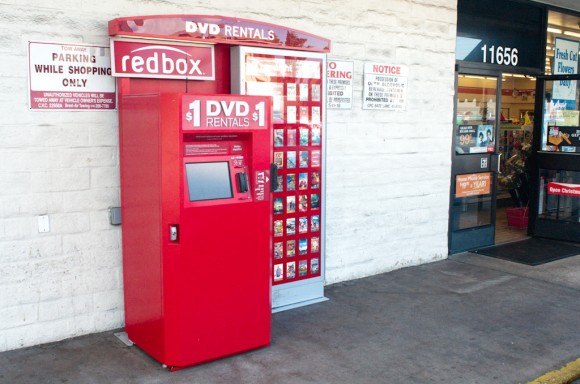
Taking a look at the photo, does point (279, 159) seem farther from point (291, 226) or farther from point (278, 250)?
point (278, 250)

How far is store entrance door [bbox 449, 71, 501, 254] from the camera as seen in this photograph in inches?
302

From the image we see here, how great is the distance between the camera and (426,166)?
7238mm

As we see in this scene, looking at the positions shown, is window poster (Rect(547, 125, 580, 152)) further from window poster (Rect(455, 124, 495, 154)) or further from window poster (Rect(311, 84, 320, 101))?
window poster (Rect(311, 84, 320, 101))

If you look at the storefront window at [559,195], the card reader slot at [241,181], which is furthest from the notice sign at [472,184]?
the card reader slot at [241,181]

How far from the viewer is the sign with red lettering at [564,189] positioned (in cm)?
836

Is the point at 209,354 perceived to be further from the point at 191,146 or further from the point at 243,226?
the point at 191,146

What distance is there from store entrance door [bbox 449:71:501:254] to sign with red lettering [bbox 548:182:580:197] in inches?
40.2

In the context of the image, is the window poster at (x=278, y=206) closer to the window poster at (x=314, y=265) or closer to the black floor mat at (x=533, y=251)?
the window poster at (x=314, y=265)

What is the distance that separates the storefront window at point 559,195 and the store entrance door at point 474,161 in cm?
101

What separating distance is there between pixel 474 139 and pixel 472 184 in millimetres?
573

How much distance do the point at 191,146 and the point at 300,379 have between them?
1.76 m

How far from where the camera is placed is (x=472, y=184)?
7887 millimetres

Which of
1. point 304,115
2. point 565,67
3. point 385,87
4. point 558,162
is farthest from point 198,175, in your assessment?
point 565,67

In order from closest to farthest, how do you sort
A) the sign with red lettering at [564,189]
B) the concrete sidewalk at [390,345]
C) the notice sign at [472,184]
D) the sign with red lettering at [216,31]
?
the concrete sidewalk at [390,345] < the sign with red lettering at [216,31] < the notice sign at [472,184] < the sign with red lettering at [564,189]
